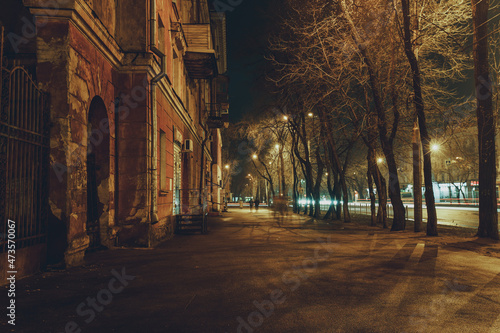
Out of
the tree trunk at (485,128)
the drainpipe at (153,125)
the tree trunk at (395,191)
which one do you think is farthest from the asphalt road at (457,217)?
the drainpipe at (153,125)

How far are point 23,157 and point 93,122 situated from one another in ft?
11.1

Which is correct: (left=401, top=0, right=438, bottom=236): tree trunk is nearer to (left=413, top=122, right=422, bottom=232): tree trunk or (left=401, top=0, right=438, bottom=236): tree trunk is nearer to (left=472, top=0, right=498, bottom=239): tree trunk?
(left=413, top=122, right=422, bottom=232): tree trunk

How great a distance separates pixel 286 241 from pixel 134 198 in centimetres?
489

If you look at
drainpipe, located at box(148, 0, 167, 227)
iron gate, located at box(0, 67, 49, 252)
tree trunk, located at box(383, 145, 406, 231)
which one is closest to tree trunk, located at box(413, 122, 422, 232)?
tree trunk, located at box(383, 145, 406, 231)

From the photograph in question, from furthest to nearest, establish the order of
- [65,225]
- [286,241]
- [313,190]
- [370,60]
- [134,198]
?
[313,190]
[370,60]
[286,241]
[134,198]
[65,225]

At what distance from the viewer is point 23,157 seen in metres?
6.02

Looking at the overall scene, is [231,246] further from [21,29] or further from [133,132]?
[21,29]

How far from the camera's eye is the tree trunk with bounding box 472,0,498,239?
39.0 ft

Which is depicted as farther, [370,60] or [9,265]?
[370,60]

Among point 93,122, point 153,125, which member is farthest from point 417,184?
point 93,122

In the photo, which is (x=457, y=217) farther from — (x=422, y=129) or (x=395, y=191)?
(x=422, y=129)

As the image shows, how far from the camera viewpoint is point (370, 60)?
1426 centimetres

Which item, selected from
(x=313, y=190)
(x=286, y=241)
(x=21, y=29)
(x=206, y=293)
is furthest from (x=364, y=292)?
(x=313, y=190)

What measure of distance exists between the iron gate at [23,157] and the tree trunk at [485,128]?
12.4 m
